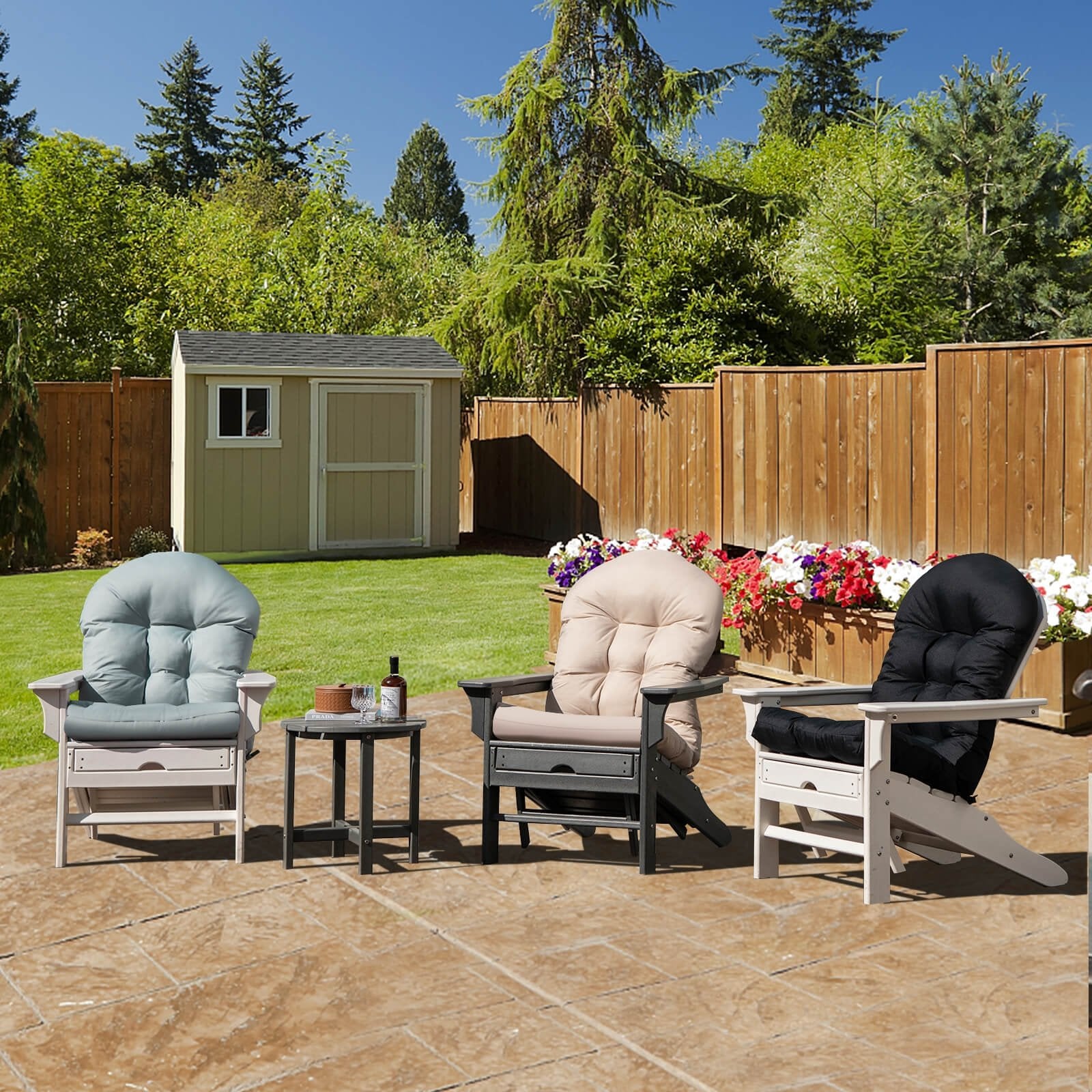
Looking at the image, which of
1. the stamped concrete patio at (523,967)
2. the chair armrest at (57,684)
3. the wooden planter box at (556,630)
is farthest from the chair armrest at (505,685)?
the wooden planter box at (556,630)

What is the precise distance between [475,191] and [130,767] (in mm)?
14376

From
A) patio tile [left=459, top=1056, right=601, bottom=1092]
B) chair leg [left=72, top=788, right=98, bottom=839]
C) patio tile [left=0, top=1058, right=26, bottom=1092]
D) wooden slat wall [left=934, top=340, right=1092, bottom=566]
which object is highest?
wooden slat wall [left=934, top=340, right=1092, bottom=566]

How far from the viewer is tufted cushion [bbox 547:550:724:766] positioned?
543 cm

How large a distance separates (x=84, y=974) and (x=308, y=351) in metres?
12.0

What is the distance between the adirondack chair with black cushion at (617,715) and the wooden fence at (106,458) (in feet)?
33.7

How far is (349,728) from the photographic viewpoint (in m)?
4.89

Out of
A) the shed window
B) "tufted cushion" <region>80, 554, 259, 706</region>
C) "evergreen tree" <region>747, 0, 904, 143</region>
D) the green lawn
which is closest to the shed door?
the shed window

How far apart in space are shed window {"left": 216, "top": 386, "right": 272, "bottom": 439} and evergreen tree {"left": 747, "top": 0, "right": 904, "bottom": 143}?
33.2 m

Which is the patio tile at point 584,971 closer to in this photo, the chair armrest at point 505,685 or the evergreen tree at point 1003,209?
the chair armrest at point 505,685

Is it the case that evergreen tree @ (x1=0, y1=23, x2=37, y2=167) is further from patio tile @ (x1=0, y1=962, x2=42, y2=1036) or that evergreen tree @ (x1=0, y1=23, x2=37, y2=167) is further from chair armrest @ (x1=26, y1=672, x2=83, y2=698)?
patio tile @ (x1=0, y1=962, x2=42, y2=1036)

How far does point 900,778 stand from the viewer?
4652 mm

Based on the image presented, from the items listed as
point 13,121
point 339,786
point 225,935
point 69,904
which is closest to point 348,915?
point 225,935

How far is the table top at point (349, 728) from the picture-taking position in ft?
16.1

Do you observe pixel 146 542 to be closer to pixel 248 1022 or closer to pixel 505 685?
pixel 505 685
